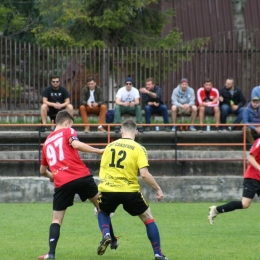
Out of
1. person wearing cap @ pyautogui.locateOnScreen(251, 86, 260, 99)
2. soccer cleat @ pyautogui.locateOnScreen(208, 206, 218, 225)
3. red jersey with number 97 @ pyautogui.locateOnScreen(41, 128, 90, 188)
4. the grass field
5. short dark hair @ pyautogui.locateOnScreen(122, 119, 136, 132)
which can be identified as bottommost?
the grass field

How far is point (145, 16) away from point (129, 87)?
7059mm

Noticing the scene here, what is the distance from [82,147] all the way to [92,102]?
10333 millimetres

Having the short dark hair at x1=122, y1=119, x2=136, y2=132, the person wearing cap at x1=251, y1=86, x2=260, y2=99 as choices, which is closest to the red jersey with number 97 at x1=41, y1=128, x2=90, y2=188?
the short dark hair at x1=122, y1=119, x2=136, y2=132

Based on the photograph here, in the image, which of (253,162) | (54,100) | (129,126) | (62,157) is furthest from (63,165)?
(54,100)

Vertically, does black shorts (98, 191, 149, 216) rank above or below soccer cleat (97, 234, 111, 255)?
above

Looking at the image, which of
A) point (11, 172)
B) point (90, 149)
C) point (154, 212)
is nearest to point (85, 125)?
point (11, 172)

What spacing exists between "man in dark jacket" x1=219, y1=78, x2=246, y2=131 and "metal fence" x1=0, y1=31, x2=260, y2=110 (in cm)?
172

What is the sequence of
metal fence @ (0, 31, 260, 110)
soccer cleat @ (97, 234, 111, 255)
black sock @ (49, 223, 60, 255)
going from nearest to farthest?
soccer cleat @ (97, 234, 111, 255) < black sock @ (49, 223, 60, 255) < metal fence @ (0, 31, 260, 110)

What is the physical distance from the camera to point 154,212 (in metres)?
15.6

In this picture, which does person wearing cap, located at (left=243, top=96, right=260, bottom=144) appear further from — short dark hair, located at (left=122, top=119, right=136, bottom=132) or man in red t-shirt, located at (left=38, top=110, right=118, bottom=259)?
short dark hair, located at (left=122, top=119, right=136, bottom=132)

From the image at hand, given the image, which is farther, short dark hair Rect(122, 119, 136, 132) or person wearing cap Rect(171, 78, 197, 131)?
person wearing cap Rect(171, 78, 197, 131)

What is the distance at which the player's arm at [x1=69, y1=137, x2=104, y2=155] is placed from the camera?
937 cm

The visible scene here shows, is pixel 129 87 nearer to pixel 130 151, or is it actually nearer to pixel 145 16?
pixel 145 16

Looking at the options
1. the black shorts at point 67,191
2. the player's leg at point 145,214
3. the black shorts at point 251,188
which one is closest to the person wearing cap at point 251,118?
the black shorts at point 251,188
